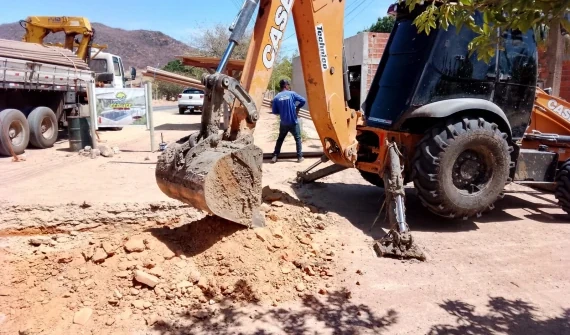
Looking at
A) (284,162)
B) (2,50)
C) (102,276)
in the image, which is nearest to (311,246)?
(102,276)

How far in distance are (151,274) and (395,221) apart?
2342 millimetres

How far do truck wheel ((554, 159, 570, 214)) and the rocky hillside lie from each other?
357ft

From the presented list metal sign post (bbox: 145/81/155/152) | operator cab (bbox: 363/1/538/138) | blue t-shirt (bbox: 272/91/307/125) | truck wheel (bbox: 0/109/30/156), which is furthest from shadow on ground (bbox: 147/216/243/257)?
truck wheel (bbox: 0/109/30/156)

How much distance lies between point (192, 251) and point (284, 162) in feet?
16.0

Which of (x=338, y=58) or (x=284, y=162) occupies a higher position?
(x=338, y=58)

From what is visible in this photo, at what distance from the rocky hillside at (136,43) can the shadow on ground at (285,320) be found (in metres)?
110

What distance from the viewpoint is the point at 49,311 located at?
326cm

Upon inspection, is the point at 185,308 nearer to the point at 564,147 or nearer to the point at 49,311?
the point at 49,311

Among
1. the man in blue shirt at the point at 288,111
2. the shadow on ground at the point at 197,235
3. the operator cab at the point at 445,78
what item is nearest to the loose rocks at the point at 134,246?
the shadow on ground at the point at 197,235

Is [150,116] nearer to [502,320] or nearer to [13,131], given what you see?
[13,131]

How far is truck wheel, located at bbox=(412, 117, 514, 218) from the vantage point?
4820 mm

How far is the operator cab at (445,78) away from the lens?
499 cm

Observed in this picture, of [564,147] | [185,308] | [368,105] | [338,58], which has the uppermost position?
[338,58]

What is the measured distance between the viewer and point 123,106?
10680mm
